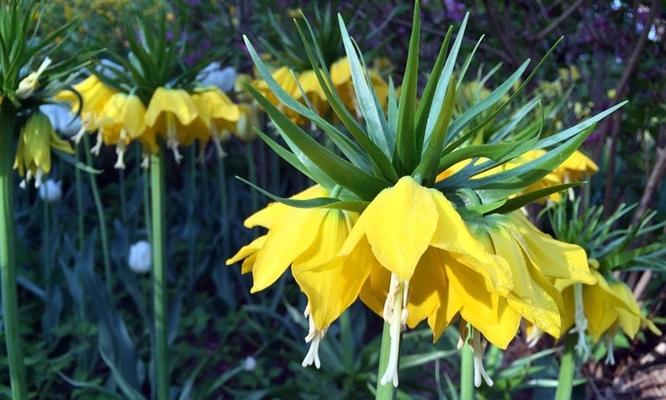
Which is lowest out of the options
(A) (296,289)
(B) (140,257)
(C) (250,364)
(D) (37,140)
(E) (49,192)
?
(A) (296,289)

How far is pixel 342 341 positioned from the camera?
229 cm

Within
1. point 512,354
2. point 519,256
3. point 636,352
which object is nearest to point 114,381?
point 512,354

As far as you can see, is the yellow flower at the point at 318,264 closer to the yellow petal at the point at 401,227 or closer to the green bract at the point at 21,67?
the yellow petal at the point at 401,227

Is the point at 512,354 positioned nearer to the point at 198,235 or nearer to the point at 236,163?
the point at 198,235

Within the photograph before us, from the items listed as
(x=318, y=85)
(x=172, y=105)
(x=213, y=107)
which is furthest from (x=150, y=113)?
(x=318, y=85)

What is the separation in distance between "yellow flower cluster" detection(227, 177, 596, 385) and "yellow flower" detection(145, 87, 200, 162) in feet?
3.02

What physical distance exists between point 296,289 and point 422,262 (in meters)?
2.31

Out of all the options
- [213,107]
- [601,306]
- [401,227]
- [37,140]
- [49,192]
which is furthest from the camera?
[49,192]

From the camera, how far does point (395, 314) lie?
693 mm

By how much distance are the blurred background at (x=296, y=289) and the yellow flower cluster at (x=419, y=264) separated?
1.08 m

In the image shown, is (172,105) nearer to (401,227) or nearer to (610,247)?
(610,247)

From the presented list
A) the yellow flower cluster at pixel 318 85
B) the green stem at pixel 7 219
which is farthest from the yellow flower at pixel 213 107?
the green stem at pixel 7 219

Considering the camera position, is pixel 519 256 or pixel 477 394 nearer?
pixel 519 256

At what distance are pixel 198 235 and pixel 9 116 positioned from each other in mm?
1990
